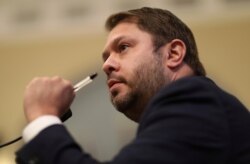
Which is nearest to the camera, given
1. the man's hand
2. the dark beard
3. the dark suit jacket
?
the dark suit jacket

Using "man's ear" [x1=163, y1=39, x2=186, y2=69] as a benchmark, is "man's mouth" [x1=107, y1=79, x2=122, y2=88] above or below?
below

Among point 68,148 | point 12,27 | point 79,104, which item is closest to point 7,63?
point 12,27

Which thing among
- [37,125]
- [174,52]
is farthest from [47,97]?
[174,52]

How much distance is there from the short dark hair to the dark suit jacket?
0.96ft

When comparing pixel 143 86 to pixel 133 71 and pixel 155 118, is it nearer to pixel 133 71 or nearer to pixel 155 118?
pixel 133 71

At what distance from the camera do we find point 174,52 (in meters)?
1.18

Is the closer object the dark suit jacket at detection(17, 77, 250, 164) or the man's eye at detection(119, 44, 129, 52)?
the dark suit jacket at detection(17, 77, 250, 164)

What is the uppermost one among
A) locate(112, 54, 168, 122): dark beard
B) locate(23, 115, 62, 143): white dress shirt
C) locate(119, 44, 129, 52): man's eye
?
locate(119, 44, 129, 52): man's eye

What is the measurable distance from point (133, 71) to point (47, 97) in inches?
10.3

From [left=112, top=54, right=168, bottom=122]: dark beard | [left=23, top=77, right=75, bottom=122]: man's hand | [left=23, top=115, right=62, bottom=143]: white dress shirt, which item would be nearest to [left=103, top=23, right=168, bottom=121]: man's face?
[left=112, top=54, right=168, bottom=122]: dark beard

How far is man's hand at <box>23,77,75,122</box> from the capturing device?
35.8 inches

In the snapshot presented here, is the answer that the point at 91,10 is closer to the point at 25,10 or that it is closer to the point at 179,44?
the point at 25,10

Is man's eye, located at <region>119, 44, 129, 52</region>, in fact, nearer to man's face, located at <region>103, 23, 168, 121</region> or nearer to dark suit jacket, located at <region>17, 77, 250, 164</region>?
man's face, located at <region>103, 23, 168, 121</region>

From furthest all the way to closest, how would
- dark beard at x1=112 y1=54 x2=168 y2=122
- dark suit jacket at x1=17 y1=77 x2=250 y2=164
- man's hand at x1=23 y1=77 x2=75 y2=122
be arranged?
dark beard at x1=112 y1=54 x2=168 y2=122, man's hand at x1=23 y1=77 x2=75 y2=122, dark suit jacket at x1=17 y1=77 x2=250 y2=164
